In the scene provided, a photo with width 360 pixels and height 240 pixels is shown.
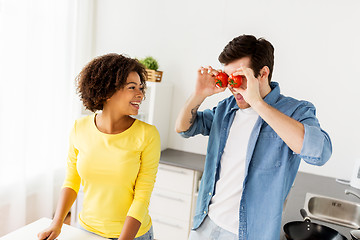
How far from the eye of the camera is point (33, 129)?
2.61m

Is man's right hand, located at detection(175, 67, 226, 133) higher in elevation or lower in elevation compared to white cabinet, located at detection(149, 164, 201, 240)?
higher

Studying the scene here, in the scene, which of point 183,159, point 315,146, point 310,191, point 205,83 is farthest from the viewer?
point 183,159

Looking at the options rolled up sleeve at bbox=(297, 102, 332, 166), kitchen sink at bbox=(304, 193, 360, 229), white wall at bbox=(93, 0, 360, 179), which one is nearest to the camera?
rolled up sleeve at bbox=(297, 102, 332, 166)

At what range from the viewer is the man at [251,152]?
114 centimetres

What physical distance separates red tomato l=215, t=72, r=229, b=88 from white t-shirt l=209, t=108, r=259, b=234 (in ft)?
0.51

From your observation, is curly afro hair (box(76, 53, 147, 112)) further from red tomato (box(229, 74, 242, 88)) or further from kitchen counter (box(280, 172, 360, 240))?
kitchen counter (box(280, 172, 360, 240))

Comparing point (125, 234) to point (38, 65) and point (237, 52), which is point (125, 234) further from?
point (38, 65)

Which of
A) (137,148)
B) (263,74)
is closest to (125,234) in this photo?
(137,148)

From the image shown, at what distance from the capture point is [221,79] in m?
1.30

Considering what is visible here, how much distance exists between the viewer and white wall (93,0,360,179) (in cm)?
253

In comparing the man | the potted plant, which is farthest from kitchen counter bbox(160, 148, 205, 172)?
the man

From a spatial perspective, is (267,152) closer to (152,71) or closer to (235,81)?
(235,81)

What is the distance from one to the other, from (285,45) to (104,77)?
1939mm

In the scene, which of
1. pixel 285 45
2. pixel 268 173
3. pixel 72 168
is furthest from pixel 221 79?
pixel 285 45
